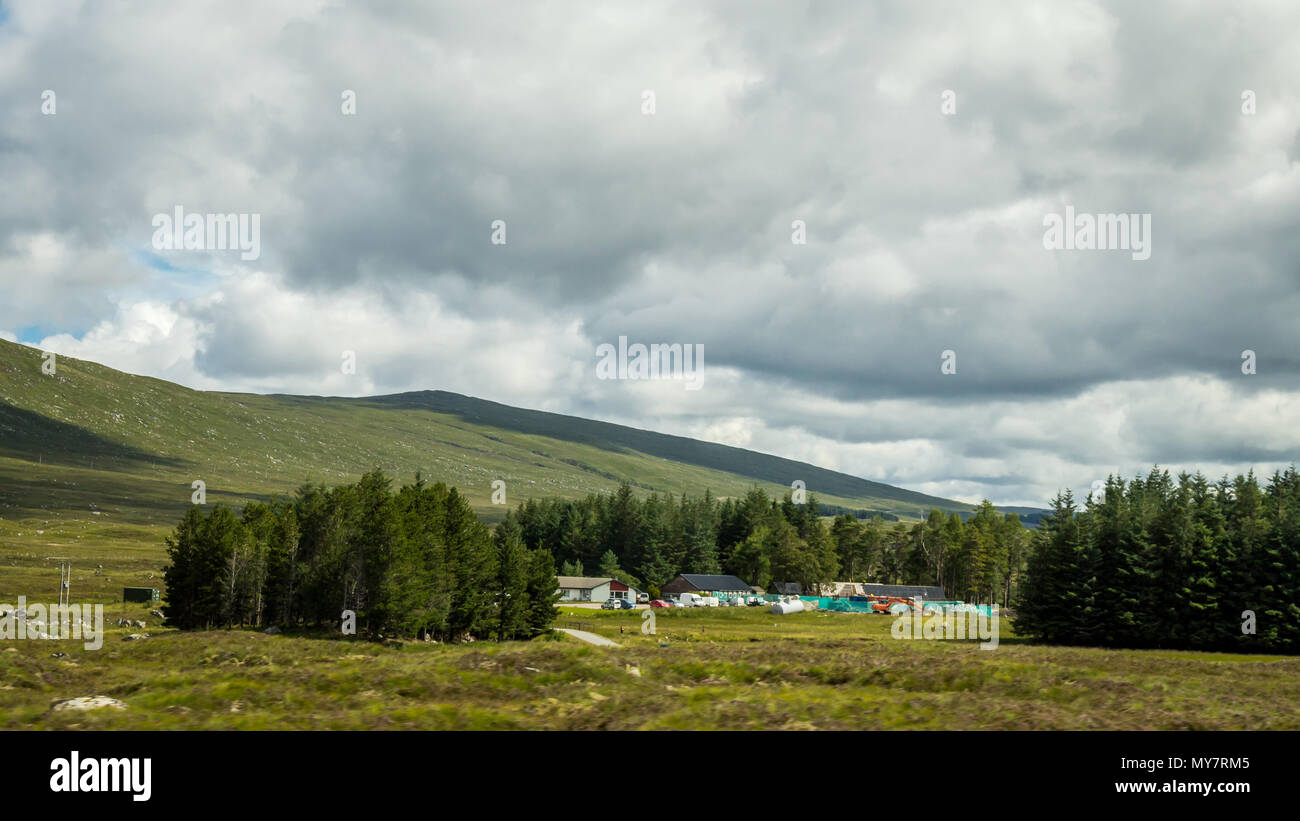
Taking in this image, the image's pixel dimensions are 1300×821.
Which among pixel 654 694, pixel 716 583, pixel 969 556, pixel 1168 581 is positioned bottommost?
pixel 716 583

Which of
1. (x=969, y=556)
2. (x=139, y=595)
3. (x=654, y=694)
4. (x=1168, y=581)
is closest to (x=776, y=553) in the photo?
(x=969, y=556)

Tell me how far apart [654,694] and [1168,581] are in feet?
281

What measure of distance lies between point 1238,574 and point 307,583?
298 ft

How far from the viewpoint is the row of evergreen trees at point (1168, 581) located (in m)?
83.0

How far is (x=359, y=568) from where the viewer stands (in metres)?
74.2

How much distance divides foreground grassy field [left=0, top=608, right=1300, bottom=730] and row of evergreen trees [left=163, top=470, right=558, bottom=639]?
1754 inches

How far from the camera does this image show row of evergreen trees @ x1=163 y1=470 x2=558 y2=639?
73.2m

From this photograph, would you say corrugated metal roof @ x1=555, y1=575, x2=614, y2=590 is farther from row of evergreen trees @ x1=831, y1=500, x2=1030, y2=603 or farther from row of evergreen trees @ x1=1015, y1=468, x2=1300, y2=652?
row of evergreen trees @ x1=1015, y1=468, x2=1300, y2=652

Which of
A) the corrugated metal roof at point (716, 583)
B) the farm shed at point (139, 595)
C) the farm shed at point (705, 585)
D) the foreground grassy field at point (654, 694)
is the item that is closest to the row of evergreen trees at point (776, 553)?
the farm shed at point (705, 585)

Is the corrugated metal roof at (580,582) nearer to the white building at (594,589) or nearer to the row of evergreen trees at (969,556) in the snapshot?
the white building at (594,589)

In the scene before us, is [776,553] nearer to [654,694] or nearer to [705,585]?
[705,585]
